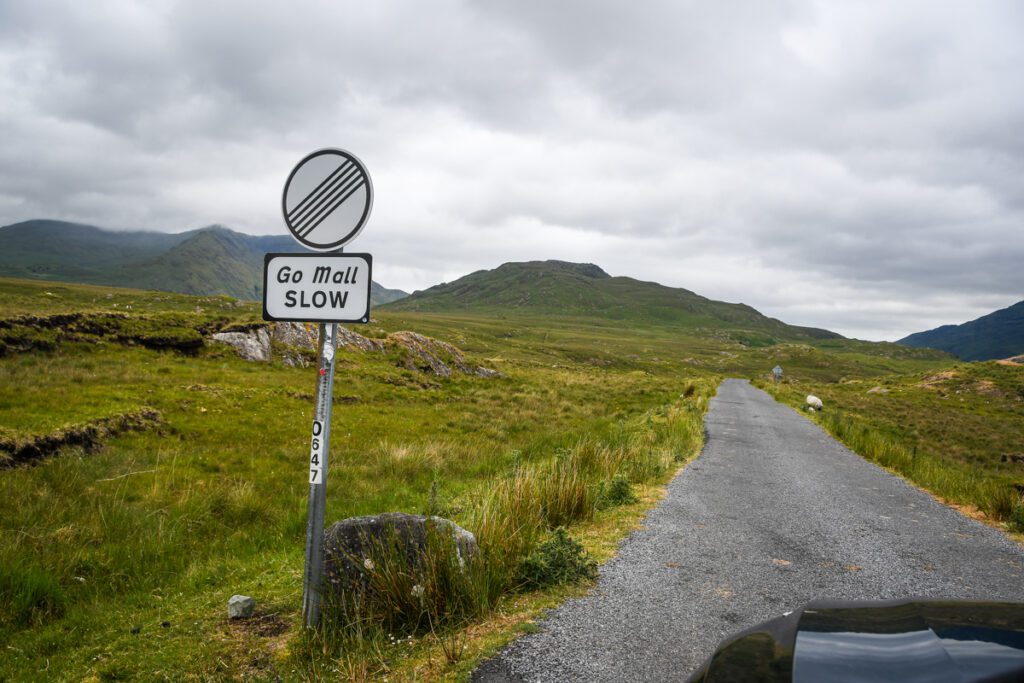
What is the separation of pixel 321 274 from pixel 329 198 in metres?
0.63

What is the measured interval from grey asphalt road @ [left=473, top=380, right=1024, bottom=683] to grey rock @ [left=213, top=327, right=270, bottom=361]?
20.6 metres

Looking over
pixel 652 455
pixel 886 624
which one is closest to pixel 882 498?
pixel 652 455

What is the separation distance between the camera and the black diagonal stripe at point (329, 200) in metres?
4.29

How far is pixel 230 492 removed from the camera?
31.6 ft

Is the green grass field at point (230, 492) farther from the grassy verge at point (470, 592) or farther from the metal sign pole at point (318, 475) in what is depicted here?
the metal sign pole at point (318, 475)

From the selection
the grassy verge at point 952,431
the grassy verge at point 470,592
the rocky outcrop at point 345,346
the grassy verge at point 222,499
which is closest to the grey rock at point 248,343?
the rocky outcrop at point 345,346

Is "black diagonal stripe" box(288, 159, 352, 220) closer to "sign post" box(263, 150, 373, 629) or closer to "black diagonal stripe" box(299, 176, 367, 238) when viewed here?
"sign post" box(263, 150, 373, 629)

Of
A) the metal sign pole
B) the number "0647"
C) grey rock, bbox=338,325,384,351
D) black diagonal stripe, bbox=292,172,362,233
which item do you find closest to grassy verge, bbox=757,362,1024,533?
the metal sign pole

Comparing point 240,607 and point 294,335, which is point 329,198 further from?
point 294,335

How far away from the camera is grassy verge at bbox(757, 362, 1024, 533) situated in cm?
1020

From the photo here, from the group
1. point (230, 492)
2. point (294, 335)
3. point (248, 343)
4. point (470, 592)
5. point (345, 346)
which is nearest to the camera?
point (470, 592)

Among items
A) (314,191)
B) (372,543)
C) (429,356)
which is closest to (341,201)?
(314,191)

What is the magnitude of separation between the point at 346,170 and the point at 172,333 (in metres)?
23.7

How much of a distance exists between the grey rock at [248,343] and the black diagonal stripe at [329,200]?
2282cm
